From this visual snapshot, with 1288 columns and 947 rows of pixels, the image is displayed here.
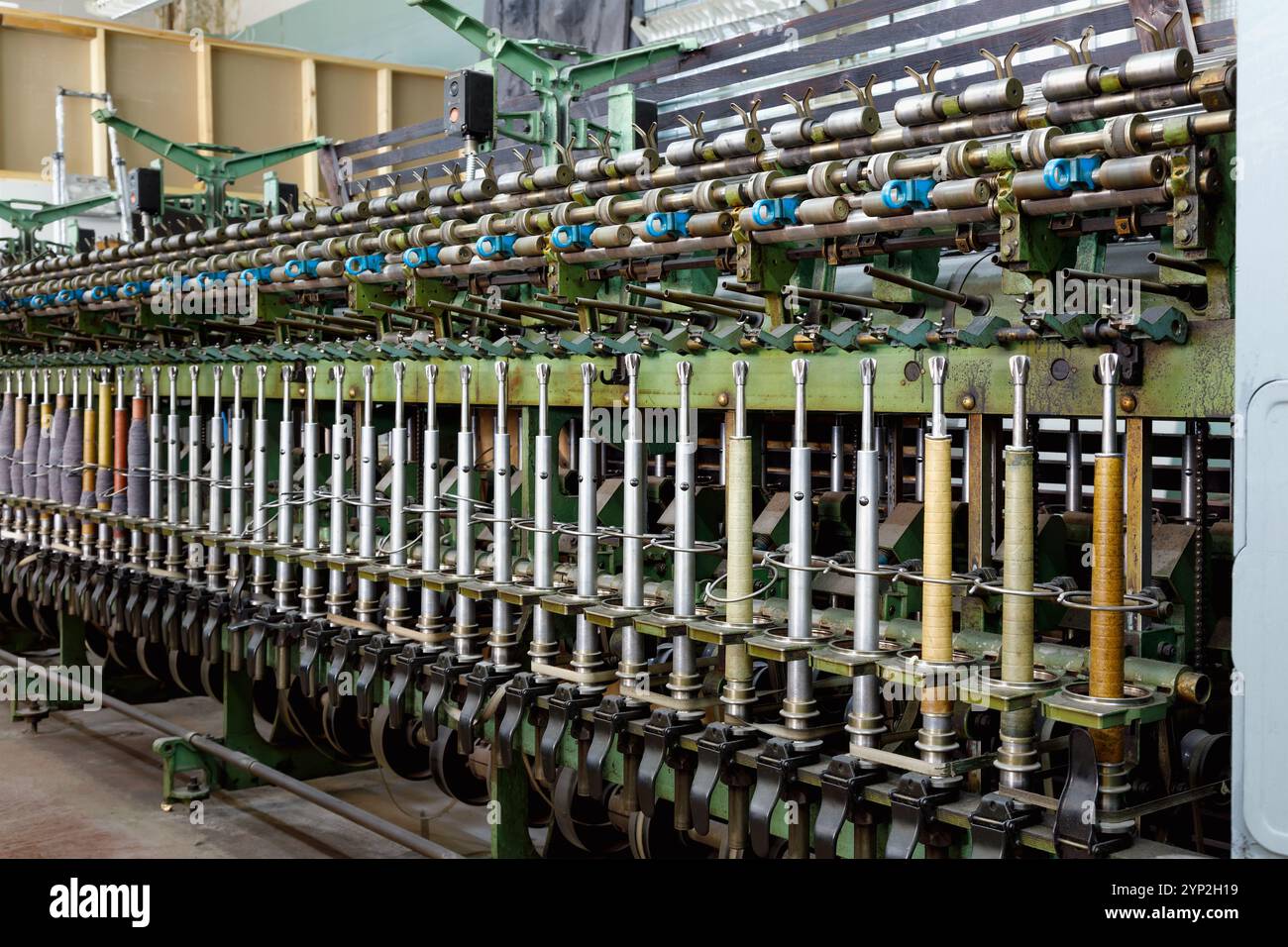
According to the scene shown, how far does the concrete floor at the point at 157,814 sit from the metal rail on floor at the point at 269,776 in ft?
0.40

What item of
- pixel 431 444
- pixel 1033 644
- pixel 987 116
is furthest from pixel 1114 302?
pixel 431 444

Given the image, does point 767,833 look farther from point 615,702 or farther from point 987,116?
point 987,116

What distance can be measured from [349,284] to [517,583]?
116 centimetres

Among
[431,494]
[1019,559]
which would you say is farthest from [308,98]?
[1019,559]

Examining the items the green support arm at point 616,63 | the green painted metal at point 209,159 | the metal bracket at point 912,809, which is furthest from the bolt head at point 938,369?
the green painted metal at point 209,159

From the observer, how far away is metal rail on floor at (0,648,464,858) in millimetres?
3836

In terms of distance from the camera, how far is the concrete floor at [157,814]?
4406 mm

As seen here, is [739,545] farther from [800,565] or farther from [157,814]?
[157,814]

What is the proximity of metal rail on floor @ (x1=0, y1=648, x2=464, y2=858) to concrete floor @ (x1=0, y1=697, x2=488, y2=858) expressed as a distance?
12 centimetres

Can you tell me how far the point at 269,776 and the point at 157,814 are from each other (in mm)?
484

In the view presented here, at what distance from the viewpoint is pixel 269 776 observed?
4.59 m

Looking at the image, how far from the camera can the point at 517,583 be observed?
10.7ft

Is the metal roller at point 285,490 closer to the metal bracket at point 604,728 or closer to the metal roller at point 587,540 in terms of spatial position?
the metal roller at point 587,540

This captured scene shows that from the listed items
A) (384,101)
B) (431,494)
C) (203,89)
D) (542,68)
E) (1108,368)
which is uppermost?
(384,101)
